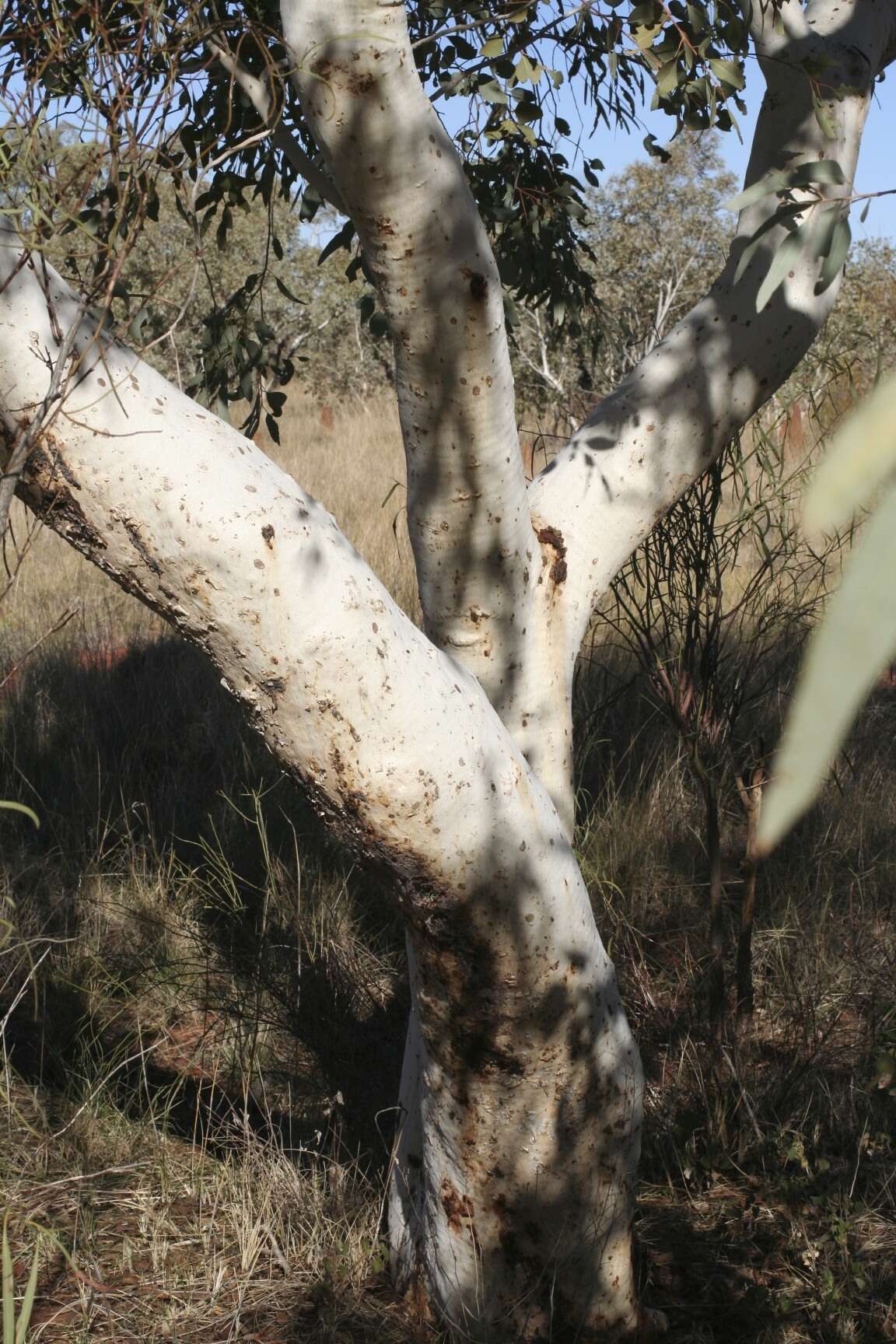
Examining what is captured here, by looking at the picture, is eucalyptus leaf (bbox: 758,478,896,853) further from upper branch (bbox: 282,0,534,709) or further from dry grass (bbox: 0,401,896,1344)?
upper branch (bbox: 282,0,534,709)

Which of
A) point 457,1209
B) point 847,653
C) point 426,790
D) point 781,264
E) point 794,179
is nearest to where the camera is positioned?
point 847,653

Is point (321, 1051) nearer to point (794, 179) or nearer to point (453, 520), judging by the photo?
Result: point (453, 520)

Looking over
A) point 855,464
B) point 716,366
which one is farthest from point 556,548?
point 855,464

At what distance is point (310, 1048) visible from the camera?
9.28 ft

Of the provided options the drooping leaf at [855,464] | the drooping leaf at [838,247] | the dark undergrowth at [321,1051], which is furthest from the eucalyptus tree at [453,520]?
the drooping leaf at [855,464]

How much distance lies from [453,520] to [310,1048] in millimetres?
1570

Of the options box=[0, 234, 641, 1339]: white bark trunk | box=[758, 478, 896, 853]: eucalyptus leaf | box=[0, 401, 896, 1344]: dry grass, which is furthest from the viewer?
box=[0, 401, 896, 1344]: dry grass

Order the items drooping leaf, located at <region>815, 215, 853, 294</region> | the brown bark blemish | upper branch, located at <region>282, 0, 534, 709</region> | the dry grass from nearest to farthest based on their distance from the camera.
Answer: drooping leaf, located at <region>815, 215, 853, 294</region> → upper branch, located at <region>282, 0, 534, 709</region> → the brown bark blemish → the dry grass

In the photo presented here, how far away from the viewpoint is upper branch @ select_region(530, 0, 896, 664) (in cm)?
202

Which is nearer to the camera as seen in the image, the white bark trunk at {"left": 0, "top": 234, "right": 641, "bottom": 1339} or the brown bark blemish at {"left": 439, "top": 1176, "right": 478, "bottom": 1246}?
the white bark trunk at {"left": 0, "top": 234, "right": 641, "bottom": 1339}

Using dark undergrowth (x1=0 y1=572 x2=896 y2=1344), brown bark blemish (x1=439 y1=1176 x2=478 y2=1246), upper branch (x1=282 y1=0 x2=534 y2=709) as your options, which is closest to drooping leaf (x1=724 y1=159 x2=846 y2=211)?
upper branch (x1=282 y1=0 x2=534 y2=709)

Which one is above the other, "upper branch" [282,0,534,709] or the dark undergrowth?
"upper branch" [282,0,534,709]

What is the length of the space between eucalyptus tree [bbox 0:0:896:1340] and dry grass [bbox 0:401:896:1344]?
12.0 inches

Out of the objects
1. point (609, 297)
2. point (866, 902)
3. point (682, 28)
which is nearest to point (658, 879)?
point (866, 902)
